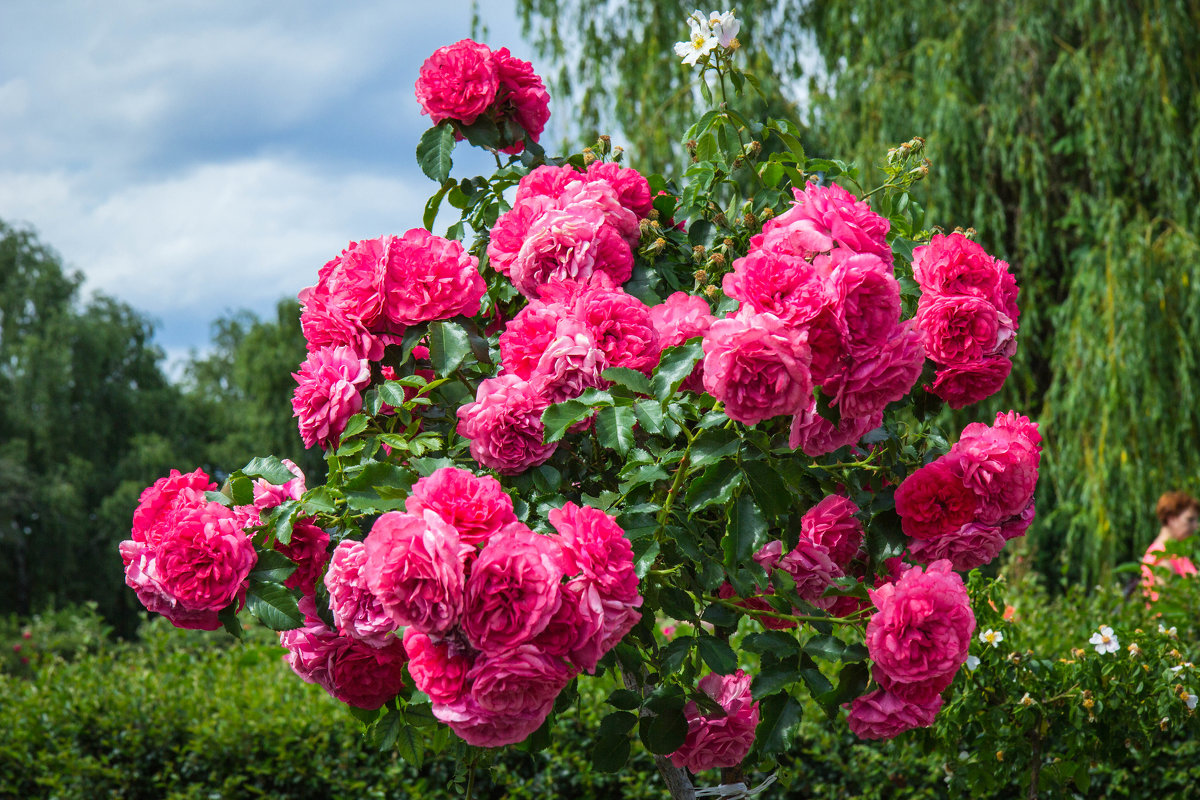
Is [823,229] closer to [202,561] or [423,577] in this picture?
[423,577]

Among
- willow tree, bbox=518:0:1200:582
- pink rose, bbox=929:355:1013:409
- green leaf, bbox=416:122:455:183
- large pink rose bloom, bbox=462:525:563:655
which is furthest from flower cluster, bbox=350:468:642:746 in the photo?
willow tree, bbox=518:0:1200:582

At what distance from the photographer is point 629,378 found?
1.22 m

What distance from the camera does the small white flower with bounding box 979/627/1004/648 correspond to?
7.19 feet

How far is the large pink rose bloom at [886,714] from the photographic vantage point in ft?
4.57

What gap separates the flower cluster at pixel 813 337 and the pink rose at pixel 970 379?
9.8 inches

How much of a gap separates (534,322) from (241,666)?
3456mm

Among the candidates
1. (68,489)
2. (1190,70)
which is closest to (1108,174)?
(1190,70)

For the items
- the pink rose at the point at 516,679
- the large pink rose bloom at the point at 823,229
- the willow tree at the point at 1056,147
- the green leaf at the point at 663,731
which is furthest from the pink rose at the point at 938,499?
the willow tree at the point at 1056,147

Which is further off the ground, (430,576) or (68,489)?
(430,576)

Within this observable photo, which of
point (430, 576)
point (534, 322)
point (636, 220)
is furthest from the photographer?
point (636, 220)

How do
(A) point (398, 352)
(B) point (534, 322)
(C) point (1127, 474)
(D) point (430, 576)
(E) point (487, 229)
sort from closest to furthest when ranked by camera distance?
(D) point (430, 576)
(B) point (534, 322)
(A) point (398, 352)
(E) point (487, 229)
(C) point (1127, 474)

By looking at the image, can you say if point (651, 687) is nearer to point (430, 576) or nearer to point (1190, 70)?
point (430, 576)

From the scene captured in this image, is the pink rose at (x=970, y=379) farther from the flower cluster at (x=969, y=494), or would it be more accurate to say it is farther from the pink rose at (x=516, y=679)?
the pink rose at (x=516, y=679)

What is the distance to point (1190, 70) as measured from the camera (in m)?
5.16
